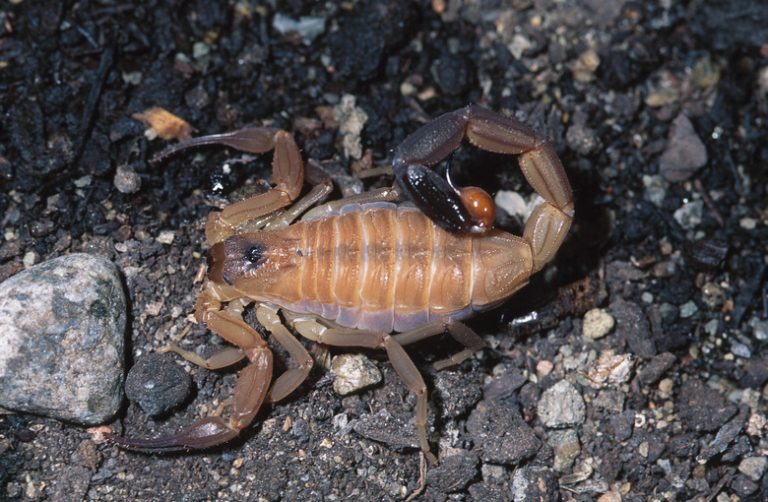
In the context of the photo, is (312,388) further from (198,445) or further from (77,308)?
(77,308)

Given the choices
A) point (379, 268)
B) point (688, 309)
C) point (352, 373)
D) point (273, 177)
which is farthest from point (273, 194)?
point (688, 309)

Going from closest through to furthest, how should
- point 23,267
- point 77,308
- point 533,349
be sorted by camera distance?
point 77,308
point 23,267
point 533,349

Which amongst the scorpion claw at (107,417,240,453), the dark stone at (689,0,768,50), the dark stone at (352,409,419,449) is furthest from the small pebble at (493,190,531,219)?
the scorpion claw at (107,417,240,453)

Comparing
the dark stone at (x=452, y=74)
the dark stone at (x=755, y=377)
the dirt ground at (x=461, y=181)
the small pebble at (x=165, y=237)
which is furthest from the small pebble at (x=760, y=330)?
the small pebble at (x=165, y=237)

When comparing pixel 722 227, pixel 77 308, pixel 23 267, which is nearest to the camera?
pixel 77 308

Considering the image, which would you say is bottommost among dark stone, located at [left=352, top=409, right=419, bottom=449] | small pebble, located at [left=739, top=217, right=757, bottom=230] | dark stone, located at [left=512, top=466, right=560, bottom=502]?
dark stone, located at [left=512, top=466, right=560, bottom=502]

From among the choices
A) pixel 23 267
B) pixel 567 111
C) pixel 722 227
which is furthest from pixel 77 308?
pixel 722 227

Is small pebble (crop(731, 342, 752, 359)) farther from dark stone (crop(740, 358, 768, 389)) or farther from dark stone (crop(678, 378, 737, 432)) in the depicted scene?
dark stone (crop(678, 378, 737, 432))
